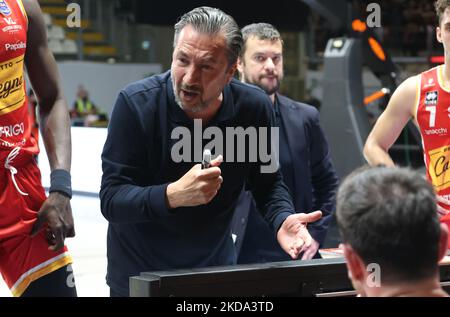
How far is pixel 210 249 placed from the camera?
2963 mm

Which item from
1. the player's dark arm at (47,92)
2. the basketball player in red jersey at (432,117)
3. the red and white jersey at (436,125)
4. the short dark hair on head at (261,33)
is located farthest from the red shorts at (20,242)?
the short dark hair on head at (261,33)

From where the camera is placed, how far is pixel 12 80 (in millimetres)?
3004

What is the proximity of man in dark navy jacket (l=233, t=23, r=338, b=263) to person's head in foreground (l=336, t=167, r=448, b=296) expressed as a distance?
2442 mm

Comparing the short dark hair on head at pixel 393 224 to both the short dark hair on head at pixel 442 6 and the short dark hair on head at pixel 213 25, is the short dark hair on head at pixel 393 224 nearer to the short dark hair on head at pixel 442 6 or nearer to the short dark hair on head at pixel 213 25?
the short dark hair on head at pixel 213 25

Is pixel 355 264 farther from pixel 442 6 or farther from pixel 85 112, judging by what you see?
pixel 85 112

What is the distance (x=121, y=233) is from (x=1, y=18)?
82cm

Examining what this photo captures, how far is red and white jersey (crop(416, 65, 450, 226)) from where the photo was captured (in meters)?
3.86

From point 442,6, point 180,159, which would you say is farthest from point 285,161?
point 180,159

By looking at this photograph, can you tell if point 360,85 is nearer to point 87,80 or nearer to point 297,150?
point 297,150

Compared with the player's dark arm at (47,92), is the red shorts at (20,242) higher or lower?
lower

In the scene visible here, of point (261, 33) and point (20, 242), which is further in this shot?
point (261, 33)

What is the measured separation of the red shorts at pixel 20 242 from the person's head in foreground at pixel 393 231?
1600mm

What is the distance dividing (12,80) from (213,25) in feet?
2.32

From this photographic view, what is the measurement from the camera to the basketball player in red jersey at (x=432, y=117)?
3.84 m
